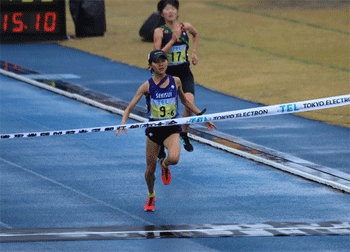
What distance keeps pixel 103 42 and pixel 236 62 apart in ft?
15.9

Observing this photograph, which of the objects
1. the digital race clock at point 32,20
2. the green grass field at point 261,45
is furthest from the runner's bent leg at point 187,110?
the digital race clock at point 32,20

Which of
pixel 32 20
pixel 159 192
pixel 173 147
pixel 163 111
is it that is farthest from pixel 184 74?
pixel 32 20

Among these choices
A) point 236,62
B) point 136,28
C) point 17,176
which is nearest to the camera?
point 17,176

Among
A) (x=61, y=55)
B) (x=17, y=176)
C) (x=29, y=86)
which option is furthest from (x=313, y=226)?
(x=61, y=55)

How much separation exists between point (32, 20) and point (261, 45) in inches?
244

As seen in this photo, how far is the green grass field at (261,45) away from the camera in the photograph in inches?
850

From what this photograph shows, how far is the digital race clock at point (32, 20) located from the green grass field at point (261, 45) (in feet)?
1.79

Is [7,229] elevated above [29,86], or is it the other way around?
[29,86]

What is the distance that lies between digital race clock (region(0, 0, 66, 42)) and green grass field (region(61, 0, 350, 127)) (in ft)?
1.79

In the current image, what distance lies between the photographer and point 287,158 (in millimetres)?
15297

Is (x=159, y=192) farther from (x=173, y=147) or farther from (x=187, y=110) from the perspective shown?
(x=187, y=110)

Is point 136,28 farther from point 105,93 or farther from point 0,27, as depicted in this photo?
point 105,93

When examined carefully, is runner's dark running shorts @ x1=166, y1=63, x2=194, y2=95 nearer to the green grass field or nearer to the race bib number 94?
the race bib number 94

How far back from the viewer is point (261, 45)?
27.5m
